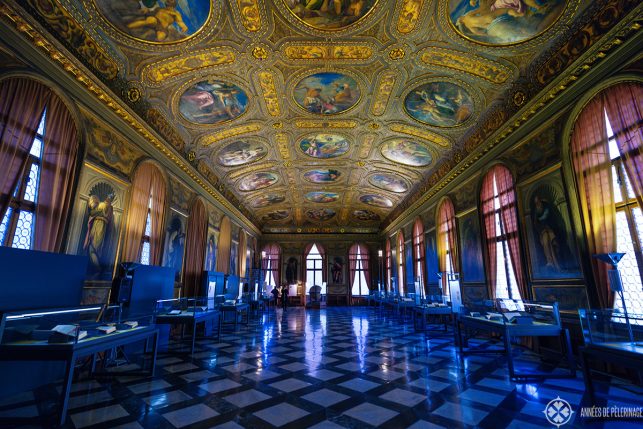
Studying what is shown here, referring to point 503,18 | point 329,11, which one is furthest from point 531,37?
point 329,11

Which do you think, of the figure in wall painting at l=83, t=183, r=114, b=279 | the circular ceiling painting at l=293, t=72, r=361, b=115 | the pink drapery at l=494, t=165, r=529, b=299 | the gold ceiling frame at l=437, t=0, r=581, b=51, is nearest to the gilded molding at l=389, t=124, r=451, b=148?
the circular ceiling painting at l=293, t=72, r=361, b=115

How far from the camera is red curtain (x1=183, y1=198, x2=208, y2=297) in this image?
11.3 meters

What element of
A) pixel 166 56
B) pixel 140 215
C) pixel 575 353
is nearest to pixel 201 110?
pixel 166 56

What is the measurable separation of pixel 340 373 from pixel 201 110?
8256mm

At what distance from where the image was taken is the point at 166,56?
7.08 metres

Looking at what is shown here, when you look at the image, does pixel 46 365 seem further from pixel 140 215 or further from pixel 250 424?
pixel 140 215

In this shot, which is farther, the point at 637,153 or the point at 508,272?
the point at 508,272

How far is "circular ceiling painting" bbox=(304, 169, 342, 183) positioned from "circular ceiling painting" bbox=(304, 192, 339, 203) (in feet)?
7.61

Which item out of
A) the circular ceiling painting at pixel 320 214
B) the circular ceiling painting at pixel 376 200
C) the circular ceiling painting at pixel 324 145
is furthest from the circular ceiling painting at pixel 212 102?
the circular ceiling painting at pixel 320 214

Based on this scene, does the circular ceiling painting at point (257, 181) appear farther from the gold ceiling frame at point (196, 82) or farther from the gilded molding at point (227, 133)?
the gold ceiling frame at point (196, 82)

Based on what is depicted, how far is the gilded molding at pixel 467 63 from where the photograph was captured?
23.9 feet

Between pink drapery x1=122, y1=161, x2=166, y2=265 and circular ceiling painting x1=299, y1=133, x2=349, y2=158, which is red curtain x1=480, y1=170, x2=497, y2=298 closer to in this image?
circular ceiling painting x1=299, y1=133, x2=349, y2=158

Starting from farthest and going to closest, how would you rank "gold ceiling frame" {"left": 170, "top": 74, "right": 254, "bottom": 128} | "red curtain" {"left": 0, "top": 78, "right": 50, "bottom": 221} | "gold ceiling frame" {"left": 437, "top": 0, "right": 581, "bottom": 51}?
"gold ceiling frame" {"left": 170, "top": 74, "right": 254, "bottom": 128}
"gold ceiling frame" {"left": 437, "top": 0, "right": 581, "bottom": 51}
"red curtain" {"left": 0, "top": 78, "right": 50, "bottom": 221}

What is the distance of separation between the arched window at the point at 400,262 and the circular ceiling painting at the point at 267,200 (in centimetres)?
803
